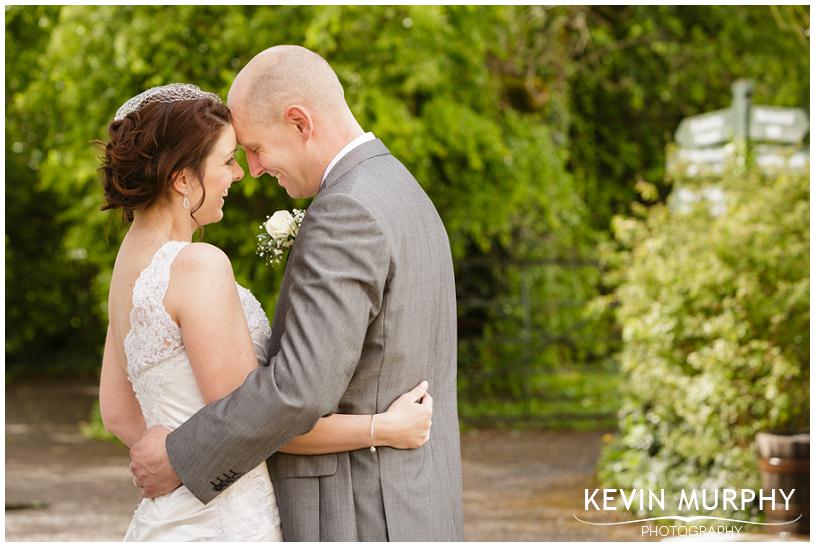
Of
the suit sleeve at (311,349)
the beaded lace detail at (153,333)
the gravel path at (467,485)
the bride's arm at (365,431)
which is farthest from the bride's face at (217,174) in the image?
the gravel path at (467,485)

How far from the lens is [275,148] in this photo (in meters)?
2.57

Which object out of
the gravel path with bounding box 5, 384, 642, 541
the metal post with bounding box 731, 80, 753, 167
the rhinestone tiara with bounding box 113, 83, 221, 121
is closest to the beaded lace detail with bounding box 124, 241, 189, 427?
the rhinestone tiara with bounding box 113, 83, 221, 121

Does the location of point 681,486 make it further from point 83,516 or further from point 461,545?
point 461,545

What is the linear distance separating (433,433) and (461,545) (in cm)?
30

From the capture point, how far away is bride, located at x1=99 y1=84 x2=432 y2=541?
242 cm

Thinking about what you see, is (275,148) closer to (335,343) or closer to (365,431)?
(335,343)

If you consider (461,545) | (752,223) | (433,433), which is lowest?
(461,545)

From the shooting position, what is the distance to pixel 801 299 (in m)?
7.05

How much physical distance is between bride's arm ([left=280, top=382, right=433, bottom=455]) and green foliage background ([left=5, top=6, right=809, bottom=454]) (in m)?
6.17

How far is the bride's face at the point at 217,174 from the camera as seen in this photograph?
102 inches

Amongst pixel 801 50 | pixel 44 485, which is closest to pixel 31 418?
pixel 44 485

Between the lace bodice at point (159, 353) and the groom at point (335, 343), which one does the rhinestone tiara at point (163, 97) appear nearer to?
the groom at point (335, 343)

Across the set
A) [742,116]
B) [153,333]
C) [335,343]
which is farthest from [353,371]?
[742,116]

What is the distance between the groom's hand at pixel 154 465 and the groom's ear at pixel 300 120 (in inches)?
29.9
